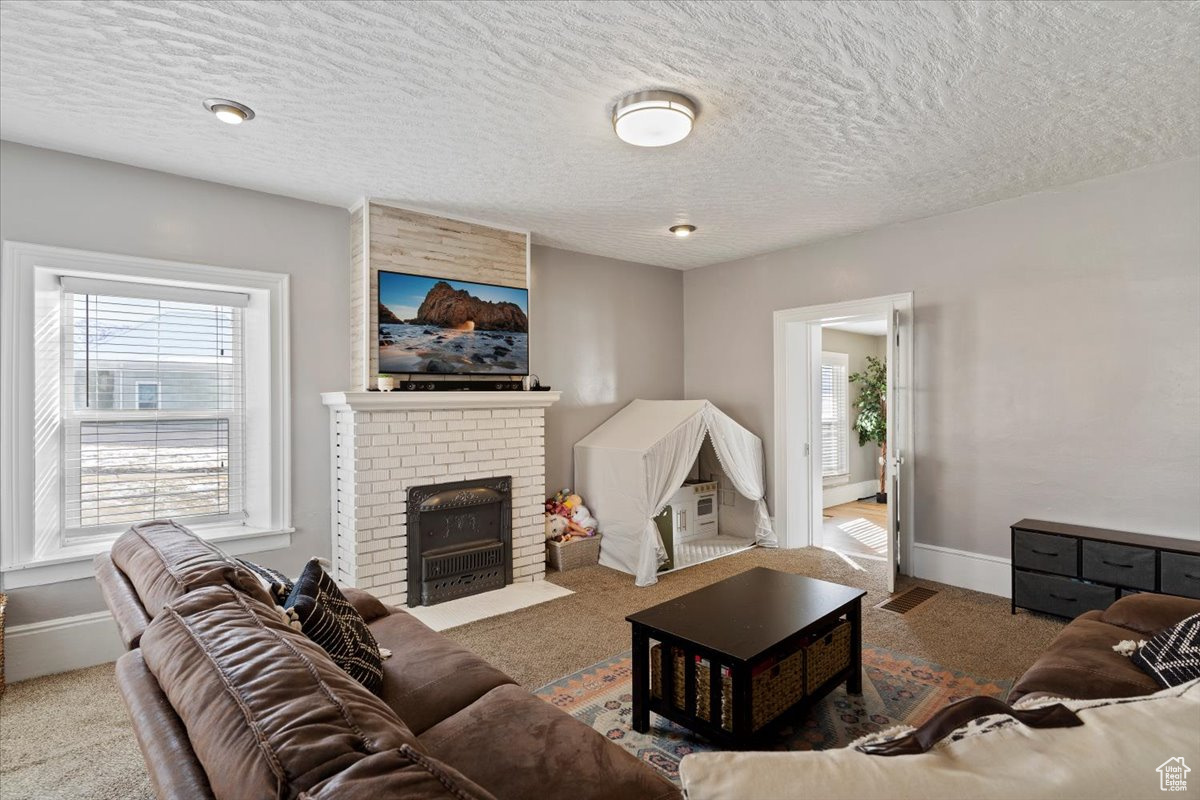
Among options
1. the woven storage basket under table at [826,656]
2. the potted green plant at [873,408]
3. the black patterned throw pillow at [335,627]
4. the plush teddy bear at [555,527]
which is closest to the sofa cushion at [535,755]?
the black patterned throw pillow at [335,627]

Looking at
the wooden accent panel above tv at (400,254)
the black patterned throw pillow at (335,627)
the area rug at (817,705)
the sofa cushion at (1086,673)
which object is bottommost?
the area rug at (817,705)

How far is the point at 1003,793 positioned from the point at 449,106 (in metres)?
2.82

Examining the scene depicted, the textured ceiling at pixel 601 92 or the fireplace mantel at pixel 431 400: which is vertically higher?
the textured ceiling at pixel 601 92

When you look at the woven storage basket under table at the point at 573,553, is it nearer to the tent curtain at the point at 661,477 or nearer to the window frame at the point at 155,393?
the tent curtain at the point at 661,477

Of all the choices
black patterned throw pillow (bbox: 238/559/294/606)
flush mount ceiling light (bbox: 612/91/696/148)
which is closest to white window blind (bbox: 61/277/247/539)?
black patterned throw pillow (bbox: 238/559/294/606)

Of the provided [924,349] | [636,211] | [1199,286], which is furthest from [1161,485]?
[636,211]

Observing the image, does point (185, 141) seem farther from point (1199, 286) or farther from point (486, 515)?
point (1199, 286)

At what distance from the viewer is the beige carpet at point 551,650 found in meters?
2.22

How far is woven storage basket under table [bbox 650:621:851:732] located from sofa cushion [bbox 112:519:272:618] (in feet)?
4.87

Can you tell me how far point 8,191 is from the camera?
2.92 metres

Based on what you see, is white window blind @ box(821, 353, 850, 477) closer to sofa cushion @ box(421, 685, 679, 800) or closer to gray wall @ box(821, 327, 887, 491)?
gray wall @ box(821, 327, 887, 491)

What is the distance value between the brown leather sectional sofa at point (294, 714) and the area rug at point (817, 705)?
0.76 meters

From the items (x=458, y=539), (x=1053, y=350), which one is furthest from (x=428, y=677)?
(x=1053, y=350)

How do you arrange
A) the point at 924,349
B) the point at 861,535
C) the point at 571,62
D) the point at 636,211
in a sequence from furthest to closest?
the point at 861,535 → the point at 924,349 → the point at 636,211 → the point at 571,62
